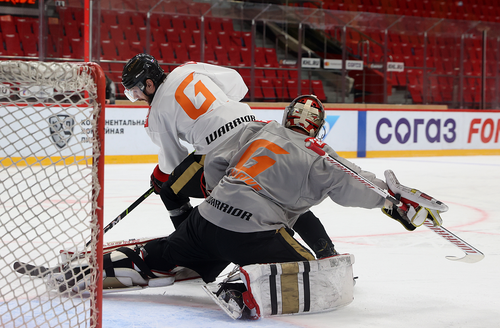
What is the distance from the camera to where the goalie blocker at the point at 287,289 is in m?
1.66

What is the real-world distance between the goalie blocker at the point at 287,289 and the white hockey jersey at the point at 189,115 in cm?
71

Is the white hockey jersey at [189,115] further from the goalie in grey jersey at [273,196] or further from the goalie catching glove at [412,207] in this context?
the goalie catching glove at [412,207]

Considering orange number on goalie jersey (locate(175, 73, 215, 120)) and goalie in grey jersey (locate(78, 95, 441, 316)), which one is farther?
orange number on goalie jersey (locate(175, 73, 215, 120))

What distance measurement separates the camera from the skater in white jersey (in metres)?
2.24

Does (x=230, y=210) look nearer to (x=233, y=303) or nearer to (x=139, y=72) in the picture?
(x=233, y=303)

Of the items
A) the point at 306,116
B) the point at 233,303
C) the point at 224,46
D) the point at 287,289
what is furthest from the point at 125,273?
the point at 224,46

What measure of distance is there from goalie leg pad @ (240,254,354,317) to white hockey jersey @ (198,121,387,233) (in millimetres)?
146

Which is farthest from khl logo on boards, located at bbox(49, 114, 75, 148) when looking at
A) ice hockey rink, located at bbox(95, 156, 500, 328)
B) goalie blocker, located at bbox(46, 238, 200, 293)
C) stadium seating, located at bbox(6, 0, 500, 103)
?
stadium seating, located at bbox(6, 0, 500, 103)

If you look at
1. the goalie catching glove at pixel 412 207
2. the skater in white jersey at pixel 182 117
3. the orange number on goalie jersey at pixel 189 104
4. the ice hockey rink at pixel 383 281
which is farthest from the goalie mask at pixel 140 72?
the goalie catching glove at pixel 412 207

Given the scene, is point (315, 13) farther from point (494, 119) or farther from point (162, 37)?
point (494, 119)

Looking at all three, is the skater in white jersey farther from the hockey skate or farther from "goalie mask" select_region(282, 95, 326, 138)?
the hockey skate

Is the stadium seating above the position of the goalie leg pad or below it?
above

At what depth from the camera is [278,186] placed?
1748 millimetres

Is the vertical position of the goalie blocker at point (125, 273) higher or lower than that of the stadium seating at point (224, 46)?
lower
